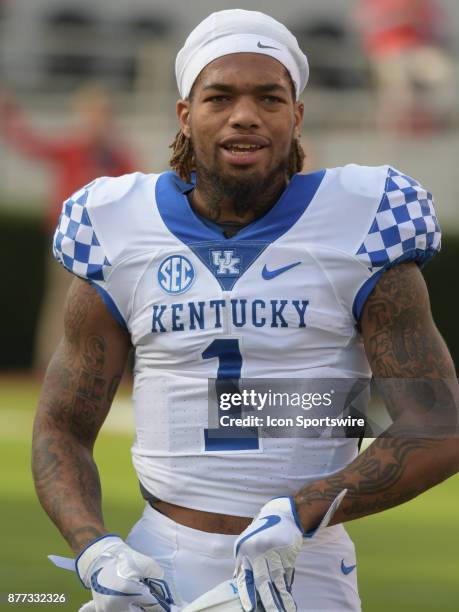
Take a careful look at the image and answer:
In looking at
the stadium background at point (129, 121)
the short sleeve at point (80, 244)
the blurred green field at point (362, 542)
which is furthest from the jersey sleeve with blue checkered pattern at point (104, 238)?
the stadium background at point (129, 121)

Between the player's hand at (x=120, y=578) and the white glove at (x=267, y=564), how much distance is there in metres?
0.22

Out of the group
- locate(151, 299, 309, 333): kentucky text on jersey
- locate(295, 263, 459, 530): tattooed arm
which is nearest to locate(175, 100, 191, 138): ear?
locate(151, 299, 309, 333): kentucky text on jersey

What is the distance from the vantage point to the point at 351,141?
15.1m

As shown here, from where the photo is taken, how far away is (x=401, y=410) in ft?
12.4

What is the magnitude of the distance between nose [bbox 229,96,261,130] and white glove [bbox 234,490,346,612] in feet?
3.25

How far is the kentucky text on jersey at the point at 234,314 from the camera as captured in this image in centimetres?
385

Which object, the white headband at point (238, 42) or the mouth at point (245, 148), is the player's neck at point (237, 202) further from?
the white headband at point (238, 42)

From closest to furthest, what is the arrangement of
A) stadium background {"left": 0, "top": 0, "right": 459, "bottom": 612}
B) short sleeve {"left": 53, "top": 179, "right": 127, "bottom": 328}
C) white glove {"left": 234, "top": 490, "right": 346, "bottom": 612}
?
white glove {"left": 234, "top": 490, "right": 346, "bottom": 612}
short sleeve {"left": 53, "top": 179, "right": 127, "bottom": 328}
stadium background {"left": 0, "top": 0, "right": 459, "bottom": 612}

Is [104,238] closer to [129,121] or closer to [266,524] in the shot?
[266,524]

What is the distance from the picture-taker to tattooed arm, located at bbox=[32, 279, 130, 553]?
4.01 metres

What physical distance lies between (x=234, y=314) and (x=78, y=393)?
494 mm

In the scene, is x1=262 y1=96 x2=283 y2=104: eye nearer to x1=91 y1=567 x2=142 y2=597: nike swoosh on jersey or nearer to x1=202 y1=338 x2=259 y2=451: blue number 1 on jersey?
x1=202 y1=338 x2=259 y2=451: blue number 1 on jersey

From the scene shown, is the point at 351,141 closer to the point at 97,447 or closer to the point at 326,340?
the point at 97,447
